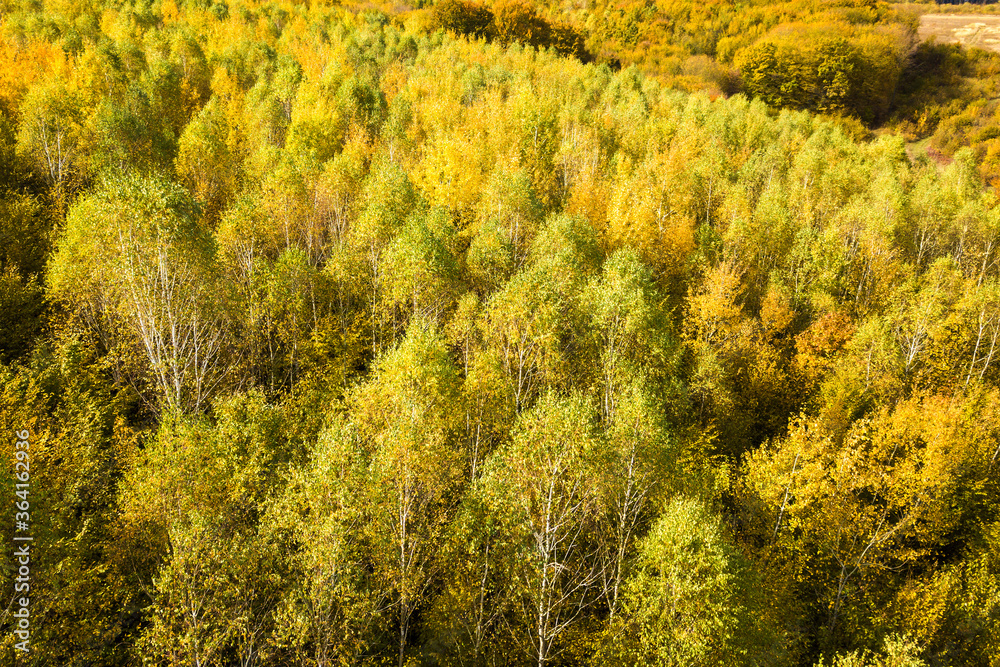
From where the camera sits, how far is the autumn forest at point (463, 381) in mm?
27266

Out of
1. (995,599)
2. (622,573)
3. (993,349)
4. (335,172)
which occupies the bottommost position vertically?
(995,599)

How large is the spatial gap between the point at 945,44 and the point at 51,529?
251564 mm

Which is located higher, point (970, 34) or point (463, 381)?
point (970, 34)

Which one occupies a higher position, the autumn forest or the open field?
the open field

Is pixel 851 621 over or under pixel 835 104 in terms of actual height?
under

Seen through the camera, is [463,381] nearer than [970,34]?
Yes

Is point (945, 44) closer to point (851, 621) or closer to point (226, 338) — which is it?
point (851, 621)

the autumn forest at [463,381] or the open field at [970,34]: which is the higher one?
the open field at [970,34]

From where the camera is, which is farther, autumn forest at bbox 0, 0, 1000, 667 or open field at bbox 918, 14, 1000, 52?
open field at bbox 918, 14, 1000, 52

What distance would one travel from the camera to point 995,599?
3650 centimetres

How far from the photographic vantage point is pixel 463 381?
43125mm

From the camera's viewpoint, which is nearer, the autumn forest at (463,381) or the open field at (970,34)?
the autumn forest at (463,381)

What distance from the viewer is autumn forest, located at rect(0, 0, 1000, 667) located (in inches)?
1073

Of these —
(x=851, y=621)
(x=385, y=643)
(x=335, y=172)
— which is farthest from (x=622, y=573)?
(x=335, y=172)
